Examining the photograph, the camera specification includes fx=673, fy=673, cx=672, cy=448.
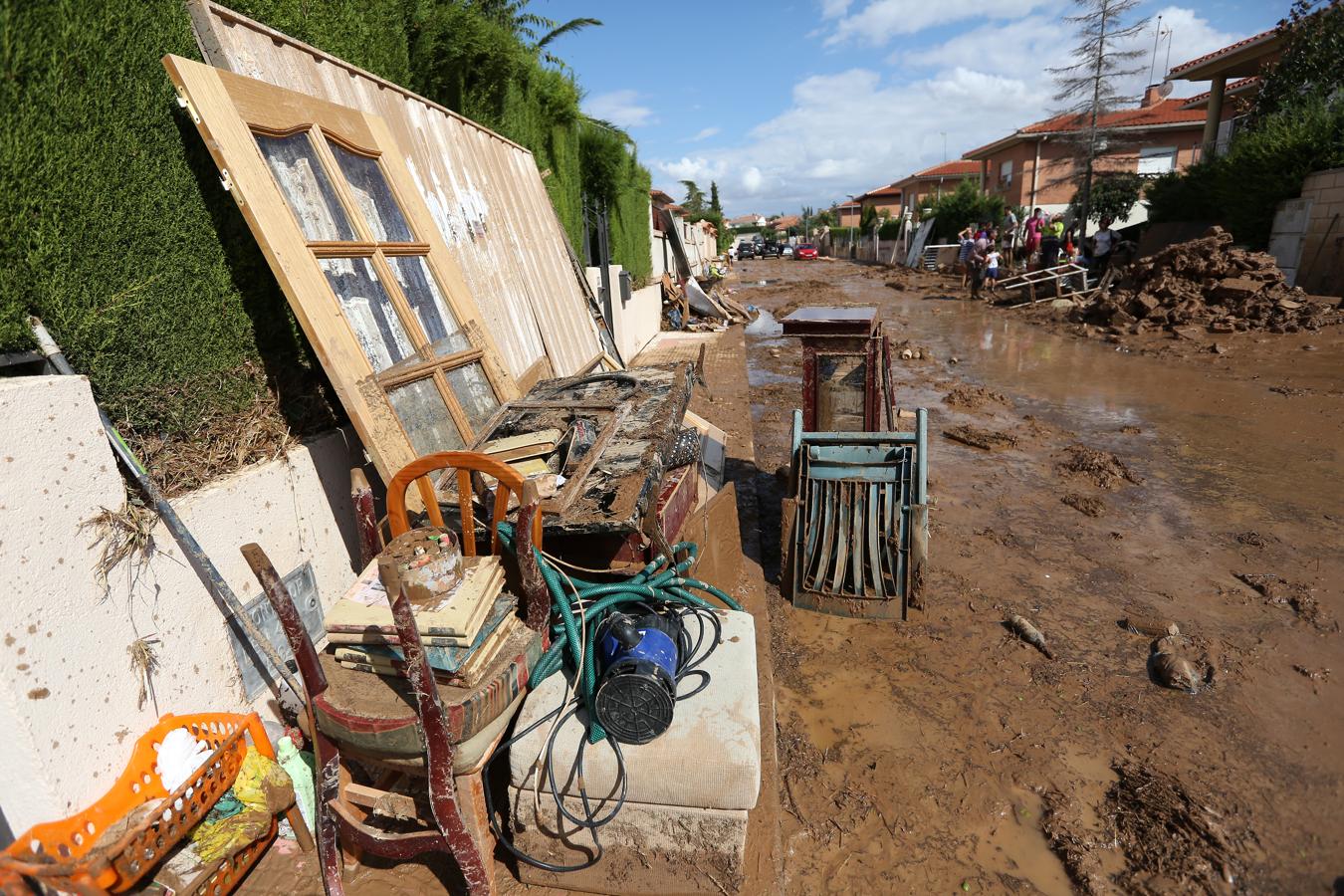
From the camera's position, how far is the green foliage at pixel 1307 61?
13.4 metres

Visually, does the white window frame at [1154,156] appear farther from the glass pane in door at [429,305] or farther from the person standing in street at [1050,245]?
the glass pane in door at [429,305]

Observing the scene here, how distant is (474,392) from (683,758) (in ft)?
7.26

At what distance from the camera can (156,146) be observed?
8.57ft

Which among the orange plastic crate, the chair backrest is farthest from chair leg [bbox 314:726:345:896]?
the chair backrest

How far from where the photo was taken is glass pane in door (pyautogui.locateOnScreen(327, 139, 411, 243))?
331cm

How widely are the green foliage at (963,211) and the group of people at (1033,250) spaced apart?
120 inches

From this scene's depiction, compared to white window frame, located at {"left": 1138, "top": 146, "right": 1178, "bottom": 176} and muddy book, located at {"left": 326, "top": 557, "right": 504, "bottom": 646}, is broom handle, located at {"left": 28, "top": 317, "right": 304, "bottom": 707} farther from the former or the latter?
white window frame, located at {"left": 1138, "top": 146, "right": 1178, "bottom": 176}

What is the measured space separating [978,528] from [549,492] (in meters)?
3.66

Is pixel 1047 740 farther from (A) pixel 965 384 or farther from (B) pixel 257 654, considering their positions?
(A) pixel 965 384

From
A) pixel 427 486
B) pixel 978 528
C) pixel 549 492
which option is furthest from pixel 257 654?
pixel 978 528

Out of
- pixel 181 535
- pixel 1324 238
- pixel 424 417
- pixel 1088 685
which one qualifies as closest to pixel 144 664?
pixel 181 535

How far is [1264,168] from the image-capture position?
12.6m

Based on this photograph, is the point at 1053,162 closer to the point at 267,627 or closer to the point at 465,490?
the point at 465,490

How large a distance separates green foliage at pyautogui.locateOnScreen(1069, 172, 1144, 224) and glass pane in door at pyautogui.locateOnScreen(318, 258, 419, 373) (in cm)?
2537
